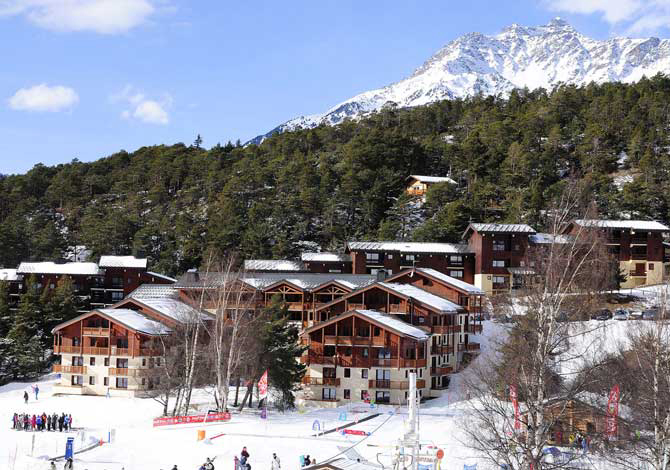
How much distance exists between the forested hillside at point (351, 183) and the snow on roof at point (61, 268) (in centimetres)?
1309

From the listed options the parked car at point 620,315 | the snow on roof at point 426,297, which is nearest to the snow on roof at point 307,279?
the snow on roof at point 426,297

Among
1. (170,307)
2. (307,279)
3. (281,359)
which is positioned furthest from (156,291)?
(281,359)

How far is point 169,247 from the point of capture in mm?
96062

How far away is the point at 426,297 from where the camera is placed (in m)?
58.6

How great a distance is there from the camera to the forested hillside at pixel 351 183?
94.2 metres

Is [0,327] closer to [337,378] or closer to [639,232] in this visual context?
[337,378]

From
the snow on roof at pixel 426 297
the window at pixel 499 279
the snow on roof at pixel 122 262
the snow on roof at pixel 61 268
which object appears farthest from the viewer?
the snow on roof at pixel 122 262

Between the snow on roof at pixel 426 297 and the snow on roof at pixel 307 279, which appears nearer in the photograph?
the snow on roof at pixel 426 297

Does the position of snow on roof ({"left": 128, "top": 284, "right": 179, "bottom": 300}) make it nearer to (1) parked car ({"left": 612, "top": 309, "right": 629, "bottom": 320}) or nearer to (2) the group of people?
(2) the group of people

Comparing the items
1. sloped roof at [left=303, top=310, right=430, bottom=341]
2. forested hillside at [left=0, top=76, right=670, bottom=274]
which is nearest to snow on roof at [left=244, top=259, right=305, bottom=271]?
forested hillside at [left=0, top=76, right=670, bottom=274]

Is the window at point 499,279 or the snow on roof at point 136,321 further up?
the window at point 499,279

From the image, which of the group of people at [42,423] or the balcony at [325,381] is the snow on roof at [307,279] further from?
the group of people at [42,423]

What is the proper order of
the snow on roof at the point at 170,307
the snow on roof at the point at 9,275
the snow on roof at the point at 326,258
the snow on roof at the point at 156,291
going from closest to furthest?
the snow on roof at the point at 170,307 → the snow on roof at the point at 156,291 → the snow on roof at the point at 9,275 → the snow on roof at the point at 326,258

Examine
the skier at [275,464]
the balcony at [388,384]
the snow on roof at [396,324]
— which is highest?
the snow on roof at [396,324]
